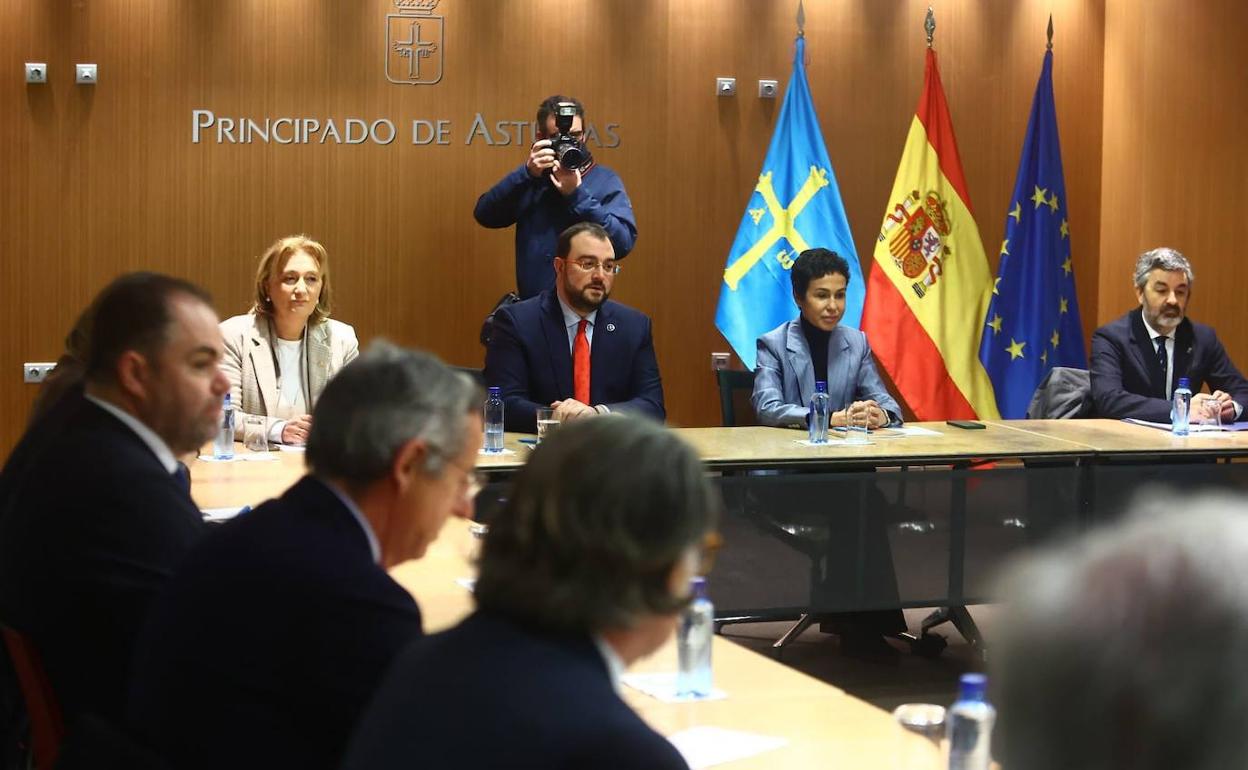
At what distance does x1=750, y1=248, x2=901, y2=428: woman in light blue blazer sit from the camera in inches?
231

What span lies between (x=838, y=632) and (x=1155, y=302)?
1945mm

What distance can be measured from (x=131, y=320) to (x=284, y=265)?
2.62m

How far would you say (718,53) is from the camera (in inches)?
300

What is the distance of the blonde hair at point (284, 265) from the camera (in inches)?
209

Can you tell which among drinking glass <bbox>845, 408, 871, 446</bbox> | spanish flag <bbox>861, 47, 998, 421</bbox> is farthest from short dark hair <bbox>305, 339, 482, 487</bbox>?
spanish flag <bbox>861, 47, 998, 421</bbox>

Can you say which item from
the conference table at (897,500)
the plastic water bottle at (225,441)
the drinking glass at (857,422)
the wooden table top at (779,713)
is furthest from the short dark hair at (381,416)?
the drinking glass at (857,422)

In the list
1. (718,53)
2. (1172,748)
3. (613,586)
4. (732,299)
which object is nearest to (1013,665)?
(1172,748)

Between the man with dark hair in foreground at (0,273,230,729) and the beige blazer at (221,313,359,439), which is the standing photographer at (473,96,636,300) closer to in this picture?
the beige blazer at (221,313,359,439)

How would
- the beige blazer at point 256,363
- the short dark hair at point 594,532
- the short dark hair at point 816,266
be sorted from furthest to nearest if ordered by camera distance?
the short dark hair at point 816,266
the beige blazer at point 256,363
the short dark hair at point 594,532

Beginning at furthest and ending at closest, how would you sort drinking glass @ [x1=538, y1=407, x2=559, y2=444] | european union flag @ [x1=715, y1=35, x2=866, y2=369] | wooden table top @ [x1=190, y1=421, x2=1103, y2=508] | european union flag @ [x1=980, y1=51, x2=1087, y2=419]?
european union flag @ [x1=980, y1=51, x2=1087, y2=419]
european union flag @ [x1=715, y1=35, x2=866, y2=369]
drinking glass @ [x1=538, y1=407, x2=559, y2=444]
wooden table top @ [x1=190, y1=421, x2=1103, y2=508]

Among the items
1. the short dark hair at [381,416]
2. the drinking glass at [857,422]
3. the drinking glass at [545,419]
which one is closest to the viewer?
the short dark hair at [381,416]

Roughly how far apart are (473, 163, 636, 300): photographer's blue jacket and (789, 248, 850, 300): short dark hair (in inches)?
41.8

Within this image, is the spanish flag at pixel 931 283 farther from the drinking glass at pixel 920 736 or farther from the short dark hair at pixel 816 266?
the drinking glass at pixel 920 736

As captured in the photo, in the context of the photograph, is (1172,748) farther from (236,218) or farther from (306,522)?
(236,218)
